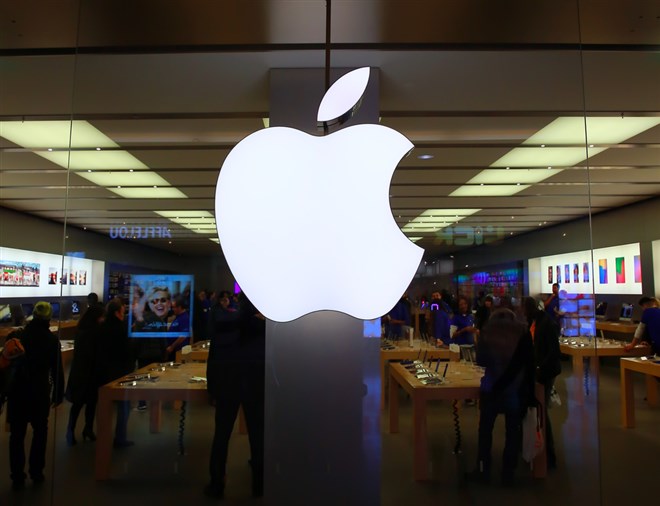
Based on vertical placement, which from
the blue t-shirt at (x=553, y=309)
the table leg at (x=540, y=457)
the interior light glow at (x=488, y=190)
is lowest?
the table leg at (x=540, y=457)

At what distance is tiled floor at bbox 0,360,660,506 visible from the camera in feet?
9.55

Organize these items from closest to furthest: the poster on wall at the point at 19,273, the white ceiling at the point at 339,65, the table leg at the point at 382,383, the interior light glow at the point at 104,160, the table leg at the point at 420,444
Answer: the white ceiling at the point at 339,65, the table leg at the point at 382,383, the table leg at the point at 420,444, the interior light glow at the point at 104,160, the poster on wall at the point at 19,273

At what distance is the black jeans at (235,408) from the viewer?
9.42 ft

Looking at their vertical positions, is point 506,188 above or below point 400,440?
above

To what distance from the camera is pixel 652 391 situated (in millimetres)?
4227

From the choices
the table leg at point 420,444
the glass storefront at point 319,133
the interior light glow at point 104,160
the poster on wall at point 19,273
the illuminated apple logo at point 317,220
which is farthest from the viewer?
the poster on wall at point 19,273

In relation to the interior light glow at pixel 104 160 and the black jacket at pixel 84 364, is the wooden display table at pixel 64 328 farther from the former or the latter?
the interior light glow at pixel 104 160

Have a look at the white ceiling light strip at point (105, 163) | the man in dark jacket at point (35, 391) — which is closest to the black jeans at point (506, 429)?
the white ceiling light strip at point (105, 163)

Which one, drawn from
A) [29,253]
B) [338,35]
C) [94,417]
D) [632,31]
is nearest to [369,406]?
[94,417]

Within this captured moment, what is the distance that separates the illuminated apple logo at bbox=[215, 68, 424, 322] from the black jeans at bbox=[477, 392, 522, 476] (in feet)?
6.67

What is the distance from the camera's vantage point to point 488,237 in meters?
3.25

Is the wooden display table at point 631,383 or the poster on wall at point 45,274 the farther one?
the wooden display table at point 631,383

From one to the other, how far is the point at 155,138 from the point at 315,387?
87.8 inches

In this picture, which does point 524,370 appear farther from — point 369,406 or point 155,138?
point 155,138
